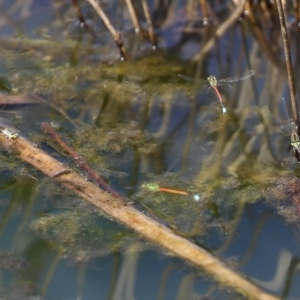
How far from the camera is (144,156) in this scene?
74.2 inches

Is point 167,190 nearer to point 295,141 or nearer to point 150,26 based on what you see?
point 295,141

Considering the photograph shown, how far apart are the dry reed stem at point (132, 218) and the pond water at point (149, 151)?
0.08 ft

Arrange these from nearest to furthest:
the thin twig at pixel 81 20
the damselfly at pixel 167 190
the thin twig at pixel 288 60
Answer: the thin twig at pixel 288 60
the damselfly at pixel 167 190
the thin twig at pixel 81 20

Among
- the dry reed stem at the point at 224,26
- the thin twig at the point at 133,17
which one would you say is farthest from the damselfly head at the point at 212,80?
the thin twig at the point at 133,17

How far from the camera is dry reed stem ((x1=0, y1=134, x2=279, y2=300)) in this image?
142 centimetres

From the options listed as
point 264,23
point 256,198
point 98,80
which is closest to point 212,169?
point 256,198

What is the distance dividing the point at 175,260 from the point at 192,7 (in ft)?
5.00

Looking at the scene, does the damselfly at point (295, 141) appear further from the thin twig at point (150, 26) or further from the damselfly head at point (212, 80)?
the thin twig at point (150, 26)

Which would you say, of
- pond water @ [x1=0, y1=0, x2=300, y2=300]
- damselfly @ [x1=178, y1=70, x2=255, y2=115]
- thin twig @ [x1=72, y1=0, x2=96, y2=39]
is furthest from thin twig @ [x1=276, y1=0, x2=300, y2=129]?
thin twig @ [x1=72, y1=0, x2=96, y2=39]

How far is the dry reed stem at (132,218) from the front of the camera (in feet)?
4.65

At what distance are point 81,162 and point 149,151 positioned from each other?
240 mm

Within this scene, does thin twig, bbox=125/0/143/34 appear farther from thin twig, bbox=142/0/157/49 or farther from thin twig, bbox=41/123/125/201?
thin twig, bbox=41/123/125/201

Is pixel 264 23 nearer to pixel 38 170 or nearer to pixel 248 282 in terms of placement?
pixel 38 170

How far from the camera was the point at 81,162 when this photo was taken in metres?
1.81
